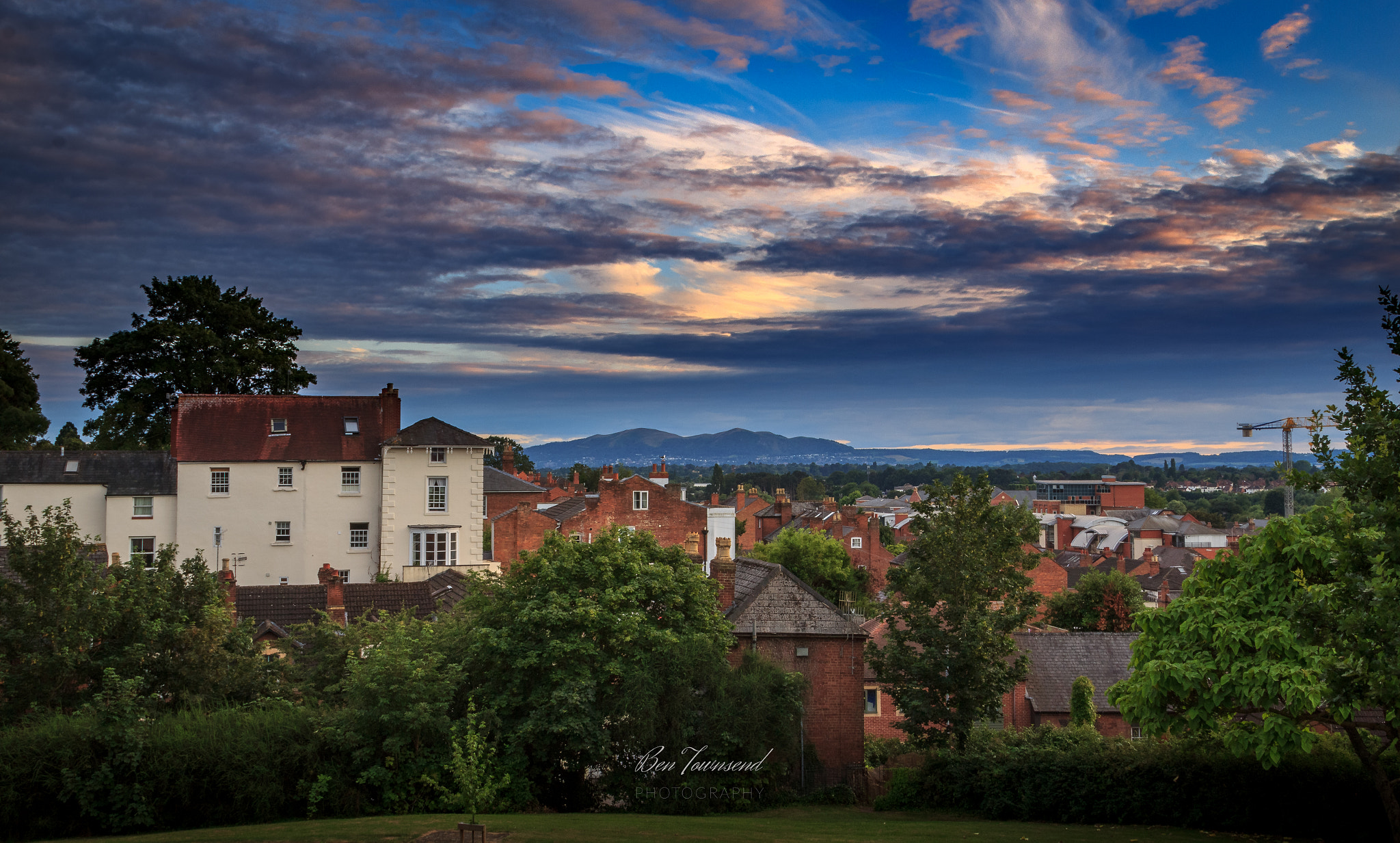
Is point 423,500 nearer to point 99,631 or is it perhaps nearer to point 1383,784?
point 99,631

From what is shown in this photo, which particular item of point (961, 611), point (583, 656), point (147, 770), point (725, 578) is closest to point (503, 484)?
point (725, 578)

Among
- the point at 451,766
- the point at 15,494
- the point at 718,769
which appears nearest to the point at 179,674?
the point at 451,766

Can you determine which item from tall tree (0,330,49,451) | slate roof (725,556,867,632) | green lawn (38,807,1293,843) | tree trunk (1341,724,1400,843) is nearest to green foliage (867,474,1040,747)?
slate roof (725,556,867,632)

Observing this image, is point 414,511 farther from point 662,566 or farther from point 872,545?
point 872,545

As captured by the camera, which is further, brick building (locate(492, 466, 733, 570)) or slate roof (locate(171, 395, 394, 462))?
brick building (locate(492, 466, 733, 570))

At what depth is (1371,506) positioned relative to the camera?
54.5 feet

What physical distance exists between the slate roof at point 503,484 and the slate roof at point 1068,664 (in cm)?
3453

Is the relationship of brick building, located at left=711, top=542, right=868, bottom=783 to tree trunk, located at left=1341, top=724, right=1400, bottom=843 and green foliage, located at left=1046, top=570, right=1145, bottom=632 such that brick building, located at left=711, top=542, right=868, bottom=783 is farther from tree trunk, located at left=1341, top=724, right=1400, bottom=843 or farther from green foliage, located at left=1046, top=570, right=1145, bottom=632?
green foliage, located at left=1046, top=570, right=1145, bottom=632

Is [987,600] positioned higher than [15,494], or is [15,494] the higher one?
[15,494]

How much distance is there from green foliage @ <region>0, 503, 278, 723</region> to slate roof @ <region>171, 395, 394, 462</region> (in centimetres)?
2523

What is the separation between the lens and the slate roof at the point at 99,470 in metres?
49.5

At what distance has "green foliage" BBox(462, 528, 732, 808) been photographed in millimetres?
26562

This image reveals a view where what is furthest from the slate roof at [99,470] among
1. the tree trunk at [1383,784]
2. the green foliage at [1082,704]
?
the tree trunk at [1383,784]

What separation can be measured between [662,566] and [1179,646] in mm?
14954
